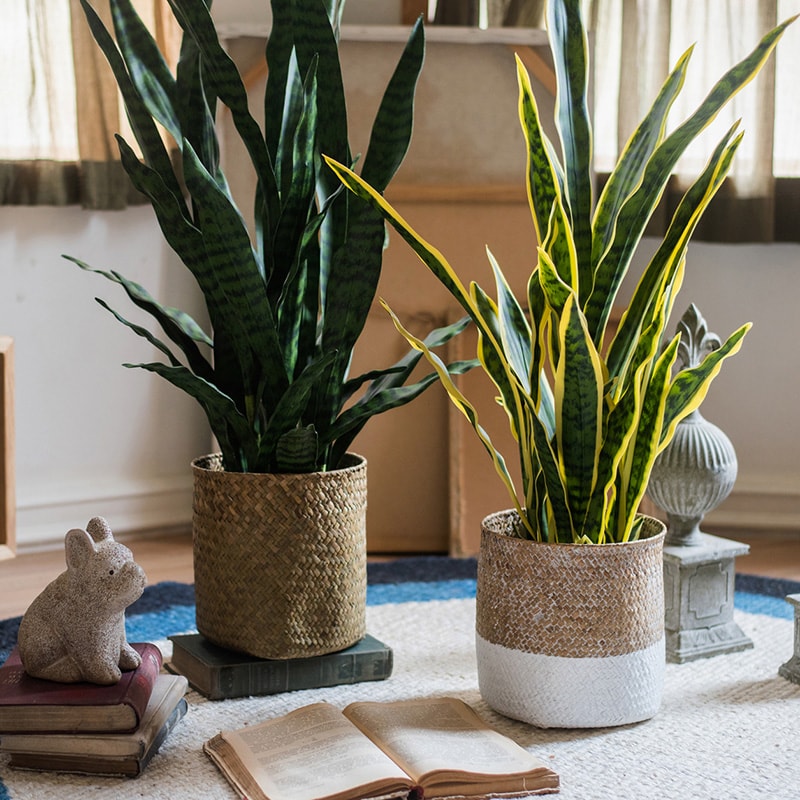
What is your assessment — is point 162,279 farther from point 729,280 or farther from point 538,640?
point 538,640

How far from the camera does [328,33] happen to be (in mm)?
1408

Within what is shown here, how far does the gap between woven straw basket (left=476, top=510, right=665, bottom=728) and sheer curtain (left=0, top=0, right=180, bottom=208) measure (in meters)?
1.37

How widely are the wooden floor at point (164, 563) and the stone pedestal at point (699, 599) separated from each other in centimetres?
53

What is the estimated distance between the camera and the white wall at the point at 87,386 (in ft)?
7.70

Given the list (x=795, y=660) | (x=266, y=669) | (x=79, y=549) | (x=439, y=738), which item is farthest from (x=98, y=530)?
(x=795, y=660)

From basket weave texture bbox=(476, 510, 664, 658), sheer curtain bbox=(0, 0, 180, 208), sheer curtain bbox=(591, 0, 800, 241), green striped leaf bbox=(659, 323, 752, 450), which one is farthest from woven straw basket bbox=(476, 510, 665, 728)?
sheer curtain bbox=(0, 0, 180, 208)

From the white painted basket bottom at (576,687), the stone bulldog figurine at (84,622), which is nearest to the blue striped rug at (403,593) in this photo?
the stone bulldog figurine at (84,622)

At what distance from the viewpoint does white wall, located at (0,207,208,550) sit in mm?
2348

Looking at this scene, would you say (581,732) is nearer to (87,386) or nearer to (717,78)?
(87,386)

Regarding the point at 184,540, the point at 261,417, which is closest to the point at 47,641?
the point at 261,417

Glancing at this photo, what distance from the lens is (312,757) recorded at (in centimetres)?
124

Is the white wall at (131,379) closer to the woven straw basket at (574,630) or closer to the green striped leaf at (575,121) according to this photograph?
the green striped leaf at (575,121)

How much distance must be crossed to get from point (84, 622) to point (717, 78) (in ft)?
5.99

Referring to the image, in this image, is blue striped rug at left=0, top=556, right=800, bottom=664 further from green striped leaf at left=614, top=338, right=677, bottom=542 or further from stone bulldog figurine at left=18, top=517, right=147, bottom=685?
green striped leaf at left=614, top=338, right=677, bottom=542
